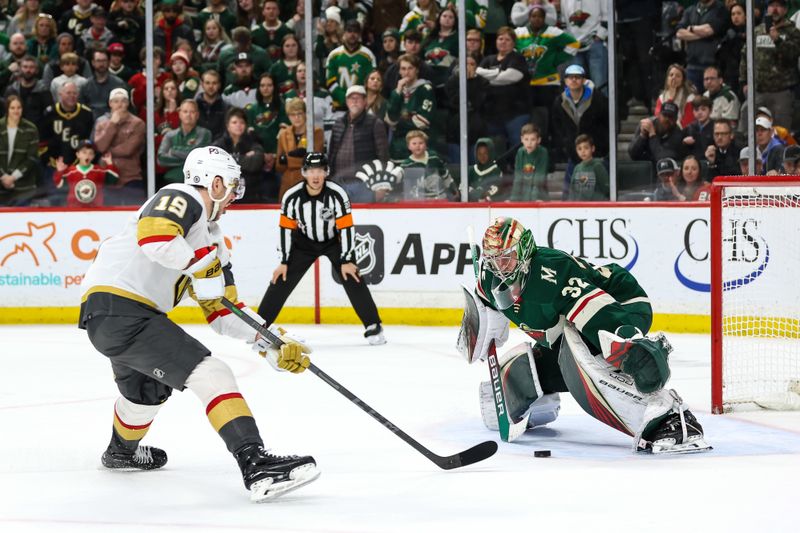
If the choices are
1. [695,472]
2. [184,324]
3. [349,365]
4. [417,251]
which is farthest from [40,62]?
[695,472]

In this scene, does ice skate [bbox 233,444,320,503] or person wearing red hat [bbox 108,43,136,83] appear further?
person wearing red hat [bbox 108,43,136,83]

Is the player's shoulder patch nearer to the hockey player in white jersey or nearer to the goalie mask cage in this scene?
the goalie mask cage

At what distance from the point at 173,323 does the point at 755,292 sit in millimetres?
4044

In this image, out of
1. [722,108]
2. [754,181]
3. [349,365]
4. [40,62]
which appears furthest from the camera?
[40,62]

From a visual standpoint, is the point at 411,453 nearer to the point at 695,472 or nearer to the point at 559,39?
the point at 695,472

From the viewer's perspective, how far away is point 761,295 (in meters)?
6.92

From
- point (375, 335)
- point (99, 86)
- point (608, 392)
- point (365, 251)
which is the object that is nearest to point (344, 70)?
point (365, 251)

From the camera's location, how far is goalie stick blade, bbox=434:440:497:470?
13.5 ft

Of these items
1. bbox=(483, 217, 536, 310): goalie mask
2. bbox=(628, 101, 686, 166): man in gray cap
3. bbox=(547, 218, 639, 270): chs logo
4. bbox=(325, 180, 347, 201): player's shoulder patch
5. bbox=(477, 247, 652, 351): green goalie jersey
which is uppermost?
bbox=(628, 101, 686, 166): man in gray cap

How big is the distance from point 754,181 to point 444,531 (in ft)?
8.57

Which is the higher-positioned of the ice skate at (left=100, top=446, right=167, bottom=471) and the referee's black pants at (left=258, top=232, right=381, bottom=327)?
the referee's black pants at (left=258, top=232, right=381, bottom=327)

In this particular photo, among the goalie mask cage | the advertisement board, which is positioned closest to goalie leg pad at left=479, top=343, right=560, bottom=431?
the goalie mask cage

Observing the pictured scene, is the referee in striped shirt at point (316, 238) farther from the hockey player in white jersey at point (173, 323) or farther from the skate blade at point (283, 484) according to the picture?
the skate blade at point (283, 484)

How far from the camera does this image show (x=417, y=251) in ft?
29.4
